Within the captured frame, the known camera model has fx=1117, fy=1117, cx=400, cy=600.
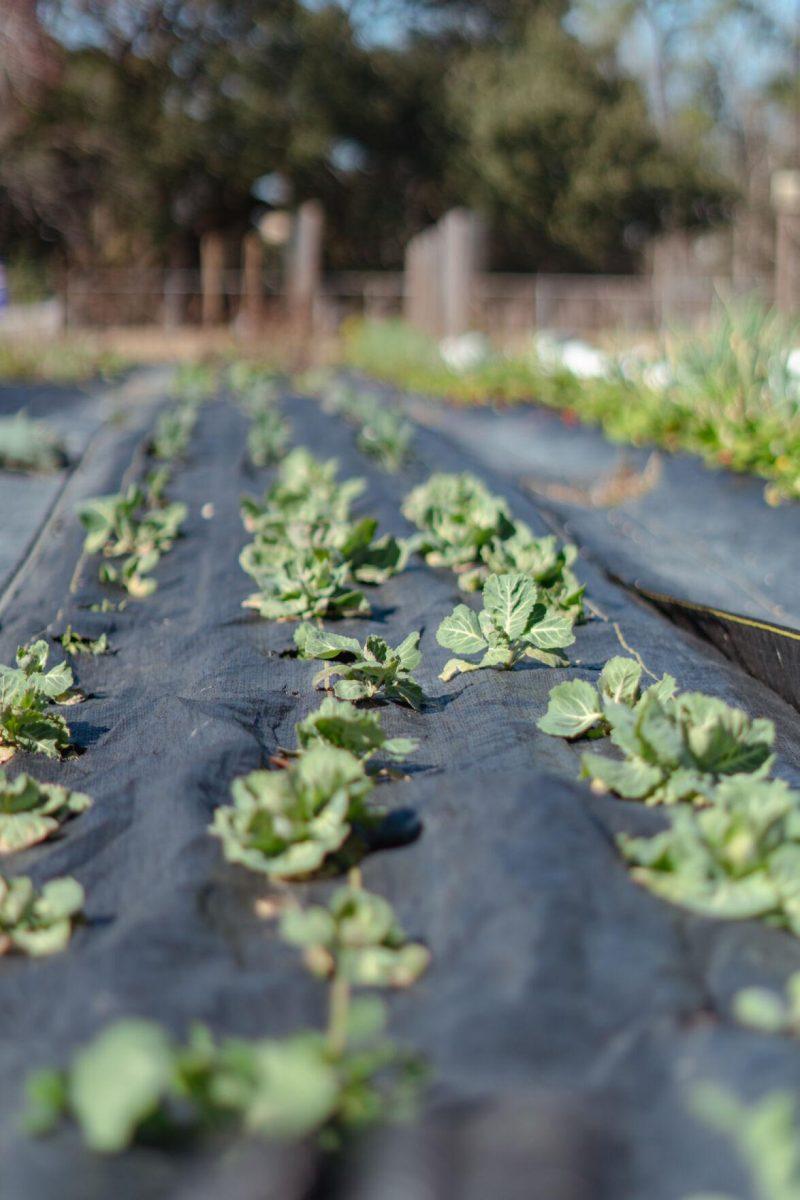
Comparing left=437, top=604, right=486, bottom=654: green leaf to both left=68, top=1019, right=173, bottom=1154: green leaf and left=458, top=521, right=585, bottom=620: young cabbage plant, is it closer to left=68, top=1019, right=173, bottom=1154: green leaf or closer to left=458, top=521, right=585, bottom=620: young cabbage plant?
left=458, top=521, right=585, bottom=620: young cabbage plant

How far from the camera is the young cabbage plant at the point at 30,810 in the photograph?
1.84m

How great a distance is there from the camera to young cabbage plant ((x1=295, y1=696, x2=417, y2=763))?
6.31ft

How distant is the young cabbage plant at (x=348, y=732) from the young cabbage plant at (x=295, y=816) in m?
0.18

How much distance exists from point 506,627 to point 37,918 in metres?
1.22

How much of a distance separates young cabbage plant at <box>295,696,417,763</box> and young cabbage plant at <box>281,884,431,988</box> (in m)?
0.46

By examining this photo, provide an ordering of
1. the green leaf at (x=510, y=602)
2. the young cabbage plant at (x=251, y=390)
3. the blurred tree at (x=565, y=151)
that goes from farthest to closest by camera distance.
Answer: the blurred tree at (x=565, y=151) < the young cabbage plant at (x=251, y=390) < the green leaf at (x=510, y=602)

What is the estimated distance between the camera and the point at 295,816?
5.56 ft

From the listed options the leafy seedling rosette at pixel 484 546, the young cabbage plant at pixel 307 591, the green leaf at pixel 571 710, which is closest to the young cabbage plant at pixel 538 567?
the leafy seedling rosette at pixel 484 546

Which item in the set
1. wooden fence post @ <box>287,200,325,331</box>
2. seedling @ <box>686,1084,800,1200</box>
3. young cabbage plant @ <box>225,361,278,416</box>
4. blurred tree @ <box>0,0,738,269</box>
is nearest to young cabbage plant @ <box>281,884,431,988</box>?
seedling @ <box>686,1084,800,1200</box>

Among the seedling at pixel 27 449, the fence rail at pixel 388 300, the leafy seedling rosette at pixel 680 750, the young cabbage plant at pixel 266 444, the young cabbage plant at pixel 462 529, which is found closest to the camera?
the leafy seedling rosette at pixel 680 750

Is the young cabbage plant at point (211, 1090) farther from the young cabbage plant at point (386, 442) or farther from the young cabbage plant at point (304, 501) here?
the young cabbage plant at point (386, 442)

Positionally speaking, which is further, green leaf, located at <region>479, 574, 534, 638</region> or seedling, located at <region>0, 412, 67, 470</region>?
seedling, located at <region>0, 412, 67, 470</region>

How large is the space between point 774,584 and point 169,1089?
317 cm

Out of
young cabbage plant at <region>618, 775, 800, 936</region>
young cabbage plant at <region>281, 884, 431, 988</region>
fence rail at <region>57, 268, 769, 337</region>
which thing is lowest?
young cabbage plant at <region>281, 884, 431, 988</region>
